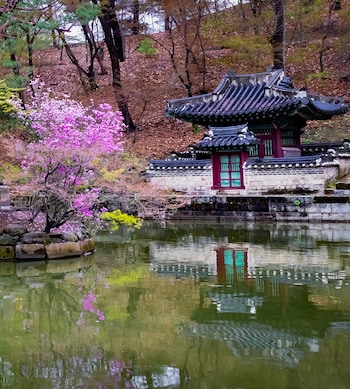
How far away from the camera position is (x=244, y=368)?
5742 millimetres

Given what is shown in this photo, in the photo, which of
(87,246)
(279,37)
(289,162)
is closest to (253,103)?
(289,162)

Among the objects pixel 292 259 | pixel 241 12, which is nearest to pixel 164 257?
pixel 292 259

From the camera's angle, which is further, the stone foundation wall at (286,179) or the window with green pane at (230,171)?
the window with green pane at (230,171)

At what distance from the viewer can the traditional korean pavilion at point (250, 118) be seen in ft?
70.2

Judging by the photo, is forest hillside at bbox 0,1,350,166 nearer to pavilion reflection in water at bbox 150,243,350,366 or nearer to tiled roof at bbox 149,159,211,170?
tiled roof at bbox 149,159,211,170

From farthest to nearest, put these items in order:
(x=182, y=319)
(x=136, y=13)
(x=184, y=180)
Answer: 1. (x=136, y=13)
2. (x=184, y=180)
3. (x=182, y=319)

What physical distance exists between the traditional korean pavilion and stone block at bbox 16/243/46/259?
34.9 ft

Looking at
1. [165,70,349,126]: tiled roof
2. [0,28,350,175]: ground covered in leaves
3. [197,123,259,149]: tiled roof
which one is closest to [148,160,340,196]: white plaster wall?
[197,123,259,149]: tiled roof

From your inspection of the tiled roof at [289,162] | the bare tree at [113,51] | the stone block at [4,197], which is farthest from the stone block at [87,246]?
the bare tree at [113,51]

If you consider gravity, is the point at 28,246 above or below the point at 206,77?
below

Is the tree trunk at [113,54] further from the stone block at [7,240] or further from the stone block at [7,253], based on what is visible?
the stone block at [7,253]

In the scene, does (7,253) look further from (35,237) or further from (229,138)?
(229,138)

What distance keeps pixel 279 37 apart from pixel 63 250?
65.1 ft

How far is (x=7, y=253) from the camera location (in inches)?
491
